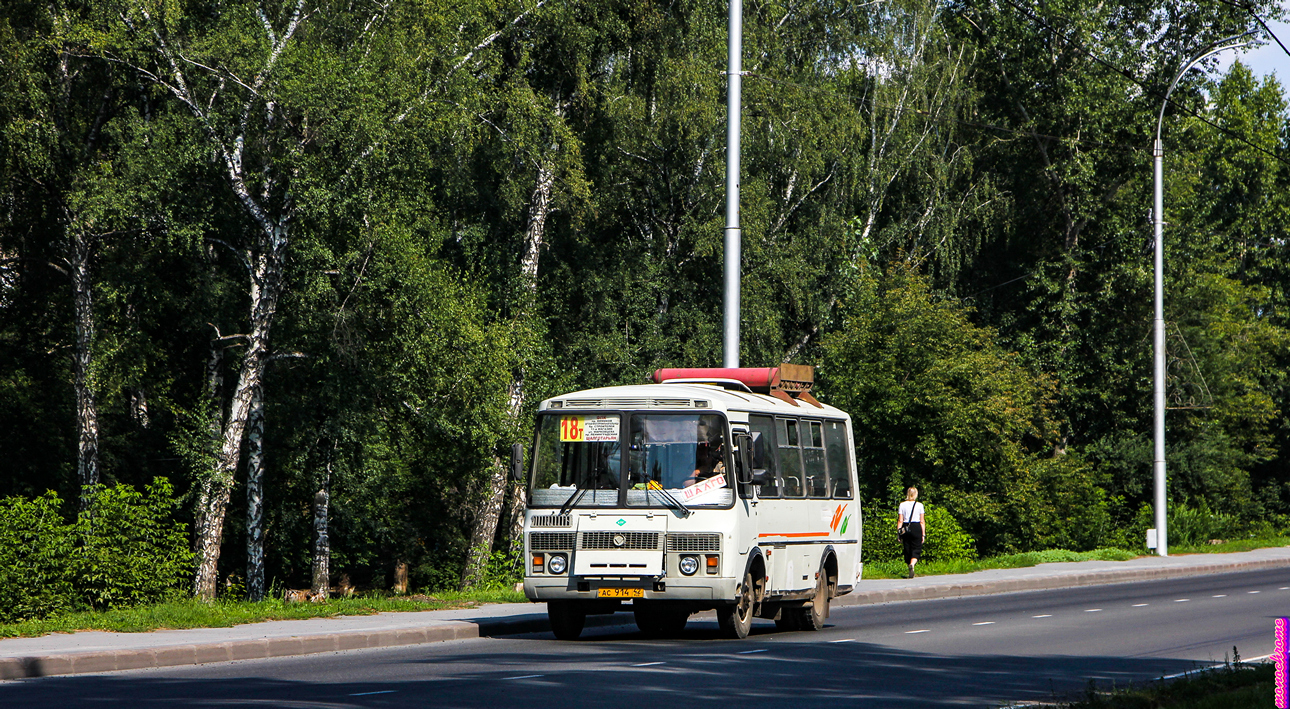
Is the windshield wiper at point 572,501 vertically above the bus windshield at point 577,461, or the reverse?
the bus windshield at point 577,461

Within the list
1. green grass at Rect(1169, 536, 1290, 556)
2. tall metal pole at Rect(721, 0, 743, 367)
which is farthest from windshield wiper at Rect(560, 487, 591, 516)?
green grass at Rect(1169, 536, 1290, 556)

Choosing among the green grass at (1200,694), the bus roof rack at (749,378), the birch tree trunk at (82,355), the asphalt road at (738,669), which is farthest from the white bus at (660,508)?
the birch tree trunk at (82,355)

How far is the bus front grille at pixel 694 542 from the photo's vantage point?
1501cm

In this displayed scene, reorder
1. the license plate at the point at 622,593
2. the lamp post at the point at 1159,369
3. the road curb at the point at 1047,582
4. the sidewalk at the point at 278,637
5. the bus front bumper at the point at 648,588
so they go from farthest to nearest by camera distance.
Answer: the lamp post at the point at 1159,369, the road curb at the point at 1047,582, the license plate at the point at 622,593, the bus front bumper at the point at 648,588, the sidewalk at the point at 278,637

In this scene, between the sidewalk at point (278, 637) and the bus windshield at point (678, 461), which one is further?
the bus windshield at point (678, 461)

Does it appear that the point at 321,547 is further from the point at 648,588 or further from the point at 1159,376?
the point at 1159,376

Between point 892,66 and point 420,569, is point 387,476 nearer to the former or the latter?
point 420,569

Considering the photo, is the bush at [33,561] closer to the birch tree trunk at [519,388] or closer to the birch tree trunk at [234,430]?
the birch tree trunk at [234,430]

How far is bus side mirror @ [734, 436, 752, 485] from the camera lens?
15531 millimetres

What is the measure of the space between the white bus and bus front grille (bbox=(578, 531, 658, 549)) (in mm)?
11

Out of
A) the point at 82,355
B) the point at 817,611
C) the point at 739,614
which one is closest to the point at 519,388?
the point at 82,355

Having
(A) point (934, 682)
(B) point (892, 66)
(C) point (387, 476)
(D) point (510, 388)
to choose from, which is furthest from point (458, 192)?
(A) point (934, 682)

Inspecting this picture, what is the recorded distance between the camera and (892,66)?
141 ft

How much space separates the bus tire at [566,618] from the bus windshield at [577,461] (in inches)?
46.2
